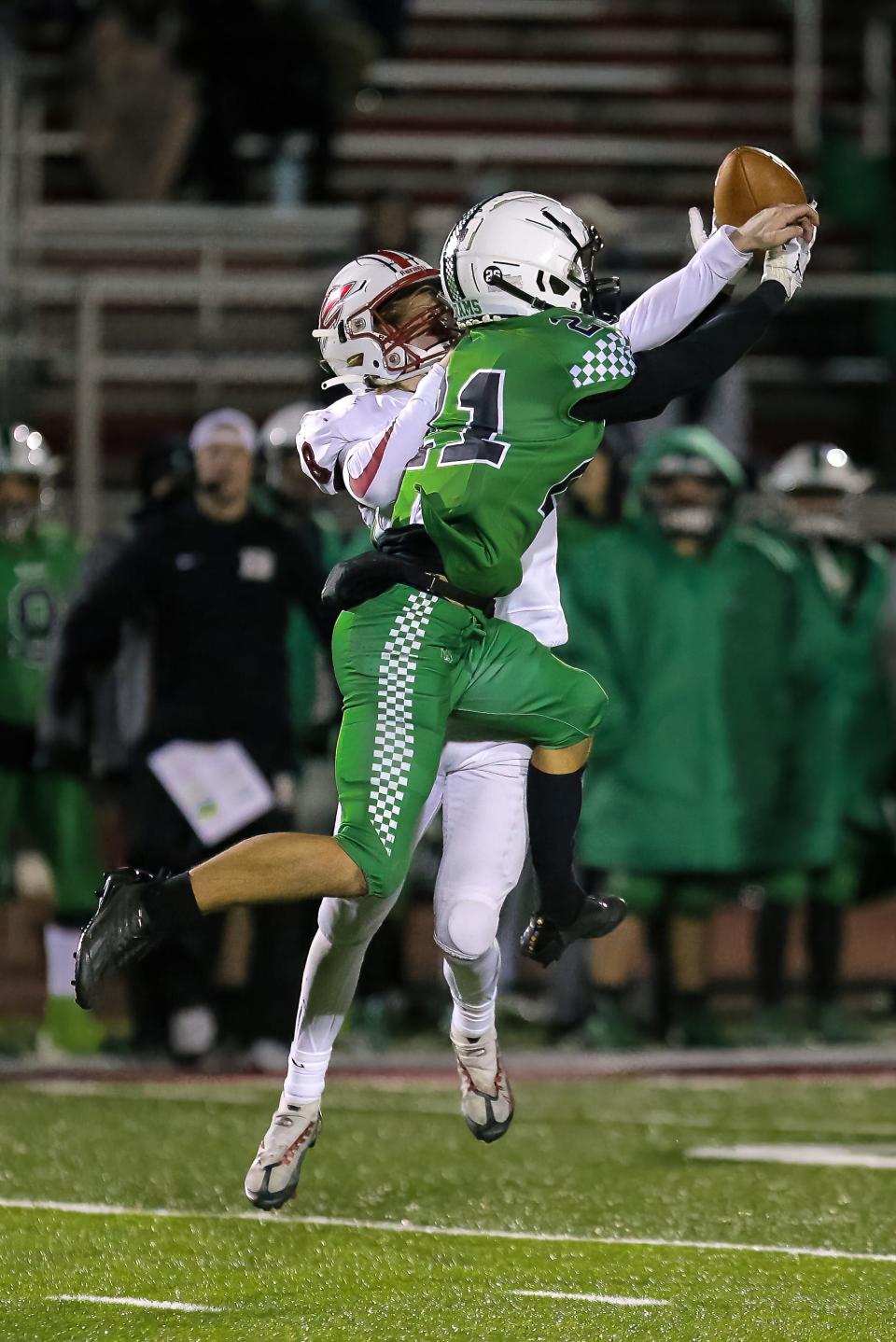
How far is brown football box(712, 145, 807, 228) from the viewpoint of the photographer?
507cm

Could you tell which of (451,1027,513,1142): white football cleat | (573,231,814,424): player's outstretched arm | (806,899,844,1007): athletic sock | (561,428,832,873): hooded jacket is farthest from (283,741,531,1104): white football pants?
(806,899,844,1007): athletic sock

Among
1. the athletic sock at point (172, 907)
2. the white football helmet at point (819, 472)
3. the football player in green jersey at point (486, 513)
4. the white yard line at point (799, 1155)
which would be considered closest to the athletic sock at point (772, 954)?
the white football helmet at point (819, 472)

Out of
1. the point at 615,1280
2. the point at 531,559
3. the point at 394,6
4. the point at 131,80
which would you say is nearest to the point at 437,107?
the point at 394,6

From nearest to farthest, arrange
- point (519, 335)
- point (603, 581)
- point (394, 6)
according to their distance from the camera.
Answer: point (519, 335) < point (603, 581) < point (394, 6)

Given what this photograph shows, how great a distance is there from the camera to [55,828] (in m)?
8.31

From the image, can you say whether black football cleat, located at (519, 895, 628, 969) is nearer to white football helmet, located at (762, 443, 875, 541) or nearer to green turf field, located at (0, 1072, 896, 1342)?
green turf field, located at (0, 1072, 896, 1342)

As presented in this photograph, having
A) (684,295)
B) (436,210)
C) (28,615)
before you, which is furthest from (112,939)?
(436,210)

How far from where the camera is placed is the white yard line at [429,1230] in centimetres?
494

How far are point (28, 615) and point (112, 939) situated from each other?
13.0 feet

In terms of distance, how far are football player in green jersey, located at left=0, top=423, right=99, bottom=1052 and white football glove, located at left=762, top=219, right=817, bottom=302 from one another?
12.3 ft

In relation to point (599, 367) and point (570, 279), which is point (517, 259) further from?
point (599, 367)

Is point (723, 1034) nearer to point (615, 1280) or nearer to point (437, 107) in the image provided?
point (615, 1280)

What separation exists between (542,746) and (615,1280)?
1034 millimetres

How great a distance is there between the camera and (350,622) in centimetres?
495
